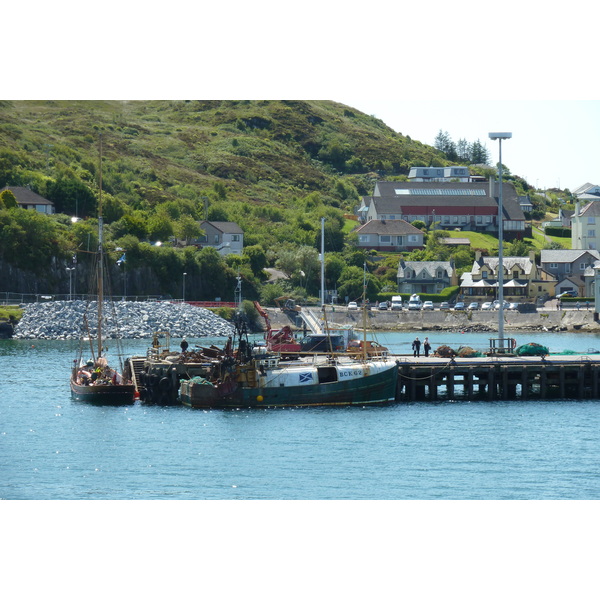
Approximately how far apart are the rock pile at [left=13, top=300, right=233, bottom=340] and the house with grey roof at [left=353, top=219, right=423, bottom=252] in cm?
5684

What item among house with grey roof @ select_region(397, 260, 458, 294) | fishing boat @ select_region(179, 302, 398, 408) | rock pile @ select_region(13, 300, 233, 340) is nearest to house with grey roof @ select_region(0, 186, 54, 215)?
rock pile @ select_region(13, 300, 233, 340)

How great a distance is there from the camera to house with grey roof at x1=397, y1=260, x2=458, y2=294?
504 ft

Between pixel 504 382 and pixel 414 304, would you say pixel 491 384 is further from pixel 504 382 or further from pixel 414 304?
pixel 414 304

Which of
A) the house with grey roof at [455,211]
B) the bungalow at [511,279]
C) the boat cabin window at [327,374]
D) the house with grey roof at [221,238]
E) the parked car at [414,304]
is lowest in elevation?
the boat cabin window at [327,374]

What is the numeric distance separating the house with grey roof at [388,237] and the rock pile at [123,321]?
56843mm

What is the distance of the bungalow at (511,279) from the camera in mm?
149250

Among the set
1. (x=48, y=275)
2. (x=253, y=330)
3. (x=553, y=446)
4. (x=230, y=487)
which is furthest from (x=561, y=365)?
(x=48, y=275)

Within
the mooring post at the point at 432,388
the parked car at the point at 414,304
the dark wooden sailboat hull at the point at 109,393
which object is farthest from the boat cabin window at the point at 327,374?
the parked car at the point at 414,304

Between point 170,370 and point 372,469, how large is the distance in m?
20.7

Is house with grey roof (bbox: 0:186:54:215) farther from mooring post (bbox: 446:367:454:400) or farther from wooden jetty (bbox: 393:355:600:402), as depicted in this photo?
mooring post (bbox: 446:367:454:400)

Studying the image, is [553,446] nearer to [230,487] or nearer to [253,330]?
[230,487]

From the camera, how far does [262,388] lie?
58.5 meters

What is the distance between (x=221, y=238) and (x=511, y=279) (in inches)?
1626

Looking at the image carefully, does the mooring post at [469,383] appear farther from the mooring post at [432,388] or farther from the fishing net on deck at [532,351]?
the fishing net on deck at [532,351]
